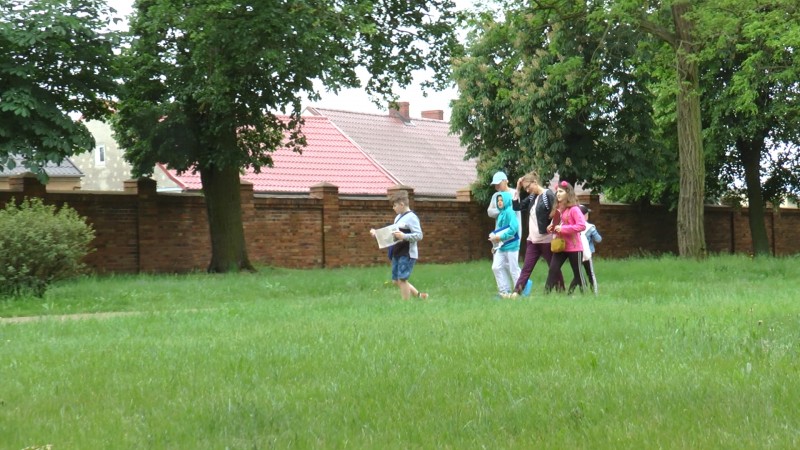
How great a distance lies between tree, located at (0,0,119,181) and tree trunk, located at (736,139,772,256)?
2375cm

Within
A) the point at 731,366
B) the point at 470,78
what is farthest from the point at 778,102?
the point at 731,366

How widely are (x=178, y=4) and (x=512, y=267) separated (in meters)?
10.0

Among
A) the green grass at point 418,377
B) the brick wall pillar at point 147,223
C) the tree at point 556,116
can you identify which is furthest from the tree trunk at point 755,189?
the green grass at point 418,377

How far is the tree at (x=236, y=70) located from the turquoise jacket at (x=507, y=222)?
7.09 meters

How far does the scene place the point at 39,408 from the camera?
6648 mm

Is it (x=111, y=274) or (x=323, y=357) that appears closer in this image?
(x=323, y=357)

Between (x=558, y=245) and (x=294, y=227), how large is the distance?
1845cm

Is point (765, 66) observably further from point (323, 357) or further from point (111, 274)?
point (323, 357)

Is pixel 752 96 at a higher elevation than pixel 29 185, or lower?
higher

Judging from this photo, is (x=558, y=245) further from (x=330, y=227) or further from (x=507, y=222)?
(x=330, y=227)

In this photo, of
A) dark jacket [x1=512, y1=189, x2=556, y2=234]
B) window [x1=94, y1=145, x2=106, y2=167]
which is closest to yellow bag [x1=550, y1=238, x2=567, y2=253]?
dark jacket [x1=512, y1=189, x2=556, y2=234]

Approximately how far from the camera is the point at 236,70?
77.4 feet

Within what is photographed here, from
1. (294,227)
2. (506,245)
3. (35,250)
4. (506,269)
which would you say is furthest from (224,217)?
(506,245)

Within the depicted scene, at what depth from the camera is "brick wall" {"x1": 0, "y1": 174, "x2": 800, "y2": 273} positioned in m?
28.0
